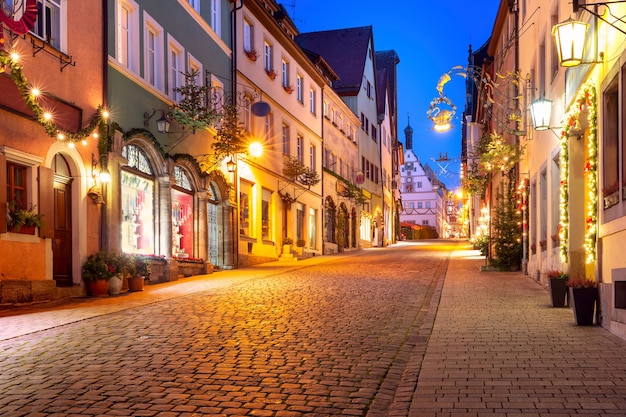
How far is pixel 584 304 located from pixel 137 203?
38.5 feet

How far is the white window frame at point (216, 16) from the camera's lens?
2245 cm

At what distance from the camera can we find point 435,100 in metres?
14.7

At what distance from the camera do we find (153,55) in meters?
18.3

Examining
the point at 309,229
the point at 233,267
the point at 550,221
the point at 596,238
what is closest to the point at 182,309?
the point at 596,238

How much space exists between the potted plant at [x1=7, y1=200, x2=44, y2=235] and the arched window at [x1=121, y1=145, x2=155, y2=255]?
13.5 ft

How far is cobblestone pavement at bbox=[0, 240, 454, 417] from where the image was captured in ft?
17.9

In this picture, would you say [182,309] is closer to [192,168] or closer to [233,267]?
[192,168]

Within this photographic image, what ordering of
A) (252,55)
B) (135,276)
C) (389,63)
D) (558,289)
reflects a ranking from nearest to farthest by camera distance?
(558,289), (135,276), (252,55), (389,63)

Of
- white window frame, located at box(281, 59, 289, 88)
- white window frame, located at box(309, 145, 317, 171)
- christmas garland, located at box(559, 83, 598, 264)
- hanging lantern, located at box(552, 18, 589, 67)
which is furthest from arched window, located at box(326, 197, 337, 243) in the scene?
hanging lantern, located at box(552, 18, 589, 67)

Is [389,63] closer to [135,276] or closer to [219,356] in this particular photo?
[135,276]

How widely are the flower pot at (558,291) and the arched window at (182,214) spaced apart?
437 inches

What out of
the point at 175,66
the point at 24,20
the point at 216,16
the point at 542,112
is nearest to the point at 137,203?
the point at 175,66

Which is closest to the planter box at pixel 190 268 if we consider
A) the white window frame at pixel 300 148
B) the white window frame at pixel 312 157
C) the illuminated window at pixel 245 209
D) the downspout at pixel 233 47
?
the illuminated window at pixel 245 209

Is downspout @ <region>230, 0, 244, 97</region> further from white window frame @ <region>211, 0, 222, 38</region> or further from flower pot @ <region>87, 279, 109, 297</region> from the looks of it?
flower pot @ <region>87, 279, 109, 297</region>
